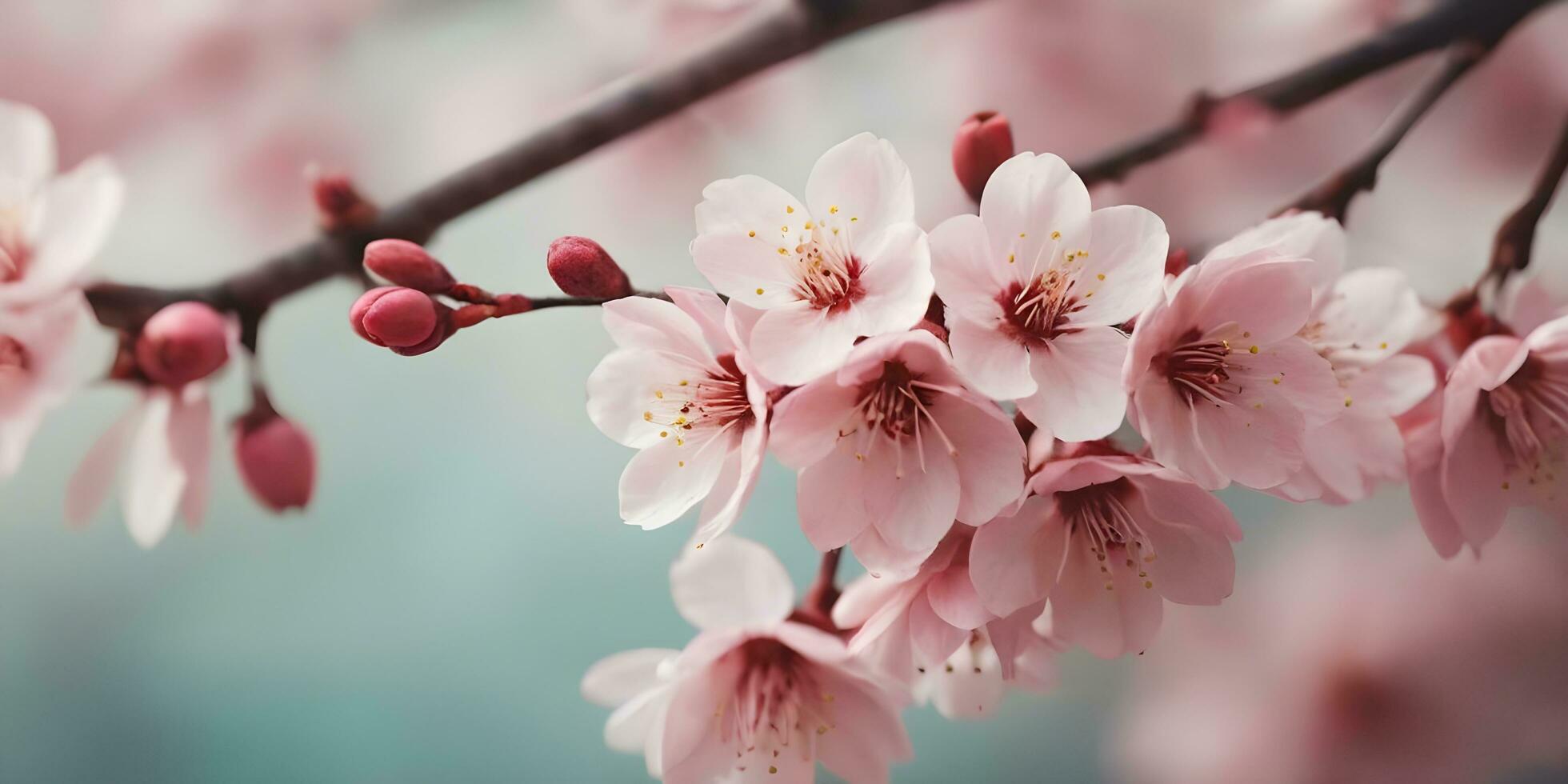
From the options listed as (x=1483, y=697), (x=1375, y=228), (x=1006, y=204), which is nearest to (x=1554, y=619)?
(x=1483, y=697)

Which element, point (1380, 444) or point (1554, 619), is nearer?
point (1380, 444)

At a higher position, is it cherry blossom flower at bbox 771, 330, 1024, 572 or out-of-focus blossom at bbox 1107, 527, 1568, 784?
cherry blossom flower at bbox 771, 330, 1024, 572

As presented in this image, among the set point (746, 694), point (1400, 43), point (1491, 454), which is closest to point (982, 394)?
point (746, 694)

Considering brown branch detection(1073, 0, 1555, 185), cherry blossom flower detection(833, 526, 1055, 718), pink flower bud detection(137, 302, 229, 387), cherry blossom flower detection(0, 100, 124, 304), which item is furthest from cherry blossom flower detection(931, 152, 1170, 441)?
cherry blossom flower detection(0, 100, 124, 304)

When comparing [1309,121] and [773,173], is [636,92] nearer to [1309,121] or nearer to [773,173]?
[773,173]

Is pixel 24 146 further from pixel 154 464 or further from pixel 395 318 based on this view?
pixel 395 318

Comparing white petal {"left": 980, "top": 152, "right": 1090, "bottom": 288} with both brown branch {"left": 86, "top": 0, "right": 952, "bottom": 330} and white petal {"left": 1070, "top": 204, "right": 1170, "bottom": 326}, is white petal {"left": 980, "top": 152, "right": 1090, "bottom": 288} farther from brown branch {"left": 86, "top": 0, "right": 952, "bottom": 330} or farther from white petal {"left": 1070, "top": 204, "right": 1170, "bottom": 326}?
brown branch {"left": 86, "top": 0, "right": 952, "bottom": 330}
